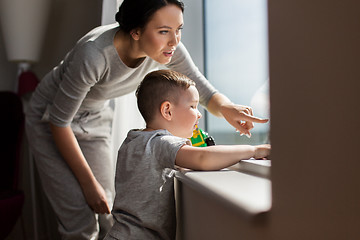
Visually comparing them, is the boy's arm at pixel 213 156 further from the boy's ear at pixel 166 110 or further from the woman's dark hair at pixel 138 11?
the woman's dark hair at pixel 138 11

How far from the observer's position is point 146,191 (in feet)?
2.97

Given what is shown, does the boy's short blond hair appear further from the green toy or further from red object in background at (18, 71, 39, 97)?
red object in background at (18, 71, 39, 97)

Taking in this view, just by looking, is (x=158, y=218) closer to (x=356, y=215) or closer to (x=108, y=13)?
(x=356, y=215)

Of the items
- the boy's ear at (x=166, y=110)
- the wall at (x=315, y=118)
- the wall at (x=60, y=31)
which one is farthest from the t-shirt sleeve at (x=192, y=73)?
the wall at (x=60, y=31)

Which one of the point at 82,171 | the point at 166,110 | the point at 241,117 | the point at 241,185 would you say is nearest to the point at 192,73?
the point at 241,117

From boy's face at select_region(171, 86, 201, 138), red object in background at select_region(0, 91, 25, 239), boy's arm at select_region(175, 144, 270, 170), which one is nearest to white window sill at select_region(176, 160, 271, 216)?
boy's arm at select_region(175, 144, 270, 170)

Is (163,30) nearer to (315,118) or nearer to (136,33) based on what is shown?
(136,33)

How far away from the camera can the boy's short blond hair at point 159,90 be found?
38.4 inches

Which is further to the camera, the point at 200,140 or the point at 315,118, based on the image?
the point at 200,140

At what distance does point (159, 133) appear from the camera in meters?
0.92

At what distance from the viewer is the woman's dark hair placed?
1193mm

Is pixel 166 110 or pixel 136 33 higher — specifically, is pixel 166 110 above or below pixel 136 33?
below

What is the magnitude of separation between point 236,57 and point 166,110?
0.79 meters

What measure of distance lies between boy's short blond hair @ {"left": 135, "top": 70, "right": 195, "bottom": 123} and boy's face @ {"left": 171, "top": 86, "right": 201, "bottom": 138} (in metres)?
0.01
